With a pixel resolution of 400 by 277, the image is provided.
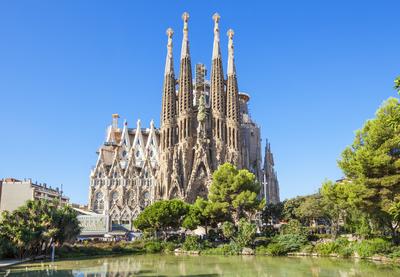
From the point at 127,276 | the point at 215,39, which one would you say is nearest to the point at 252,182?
the point at 127,276

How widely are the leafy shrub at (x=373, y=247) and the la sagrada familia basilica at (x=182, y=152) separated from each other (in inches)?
1252

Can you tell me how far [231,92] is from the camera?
64.2 m

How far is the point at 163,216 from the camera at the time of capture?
40.1 metres

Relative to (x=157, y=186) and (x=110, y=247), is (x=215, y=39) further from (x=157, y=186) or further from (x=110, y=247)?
(x=110, y=247)

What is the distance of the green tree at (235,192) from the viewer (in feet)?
133

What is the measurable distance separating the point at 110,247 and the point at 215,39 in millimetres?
42852

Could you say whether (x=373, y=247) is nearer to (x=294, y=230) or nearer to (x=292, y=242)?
(x=292, y=242)

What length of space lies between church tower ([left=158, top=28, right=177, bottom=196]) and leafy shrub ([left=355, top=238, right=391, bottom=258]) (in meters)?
34.5

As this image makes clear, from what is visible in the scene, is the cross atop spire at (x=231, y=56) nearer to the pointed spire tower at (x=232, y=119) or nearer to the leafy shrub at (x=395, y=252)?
the pointed spire tower at (x=232, y=119)

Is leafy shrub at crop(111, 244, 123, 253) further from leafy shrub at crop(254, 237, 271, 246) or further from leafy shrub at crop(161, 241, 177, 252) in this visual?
leafy shrub at crop(254, 237, 271, 246)

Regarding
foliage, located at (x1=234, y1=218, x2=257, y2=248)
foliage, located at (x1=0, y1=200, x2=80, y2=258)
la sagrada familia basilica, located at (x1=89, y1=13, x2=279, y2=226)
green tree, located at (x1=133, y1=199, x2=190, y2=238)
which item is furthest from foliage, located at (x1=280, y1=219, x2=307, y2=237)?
la sagrada familia basilica, located at (x1=89, y1=13, x2=279, y2=226)

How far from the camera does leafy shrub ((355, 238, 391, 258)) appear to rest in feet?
90.2

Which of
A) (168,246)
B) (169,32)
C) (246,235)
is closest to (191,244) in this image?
(168,246)

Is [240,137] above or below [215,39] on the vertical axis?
below
